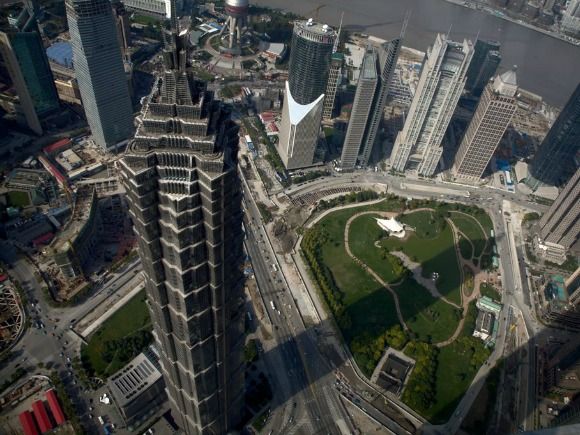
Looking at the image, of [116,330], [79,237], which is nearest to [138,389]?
[116,330]

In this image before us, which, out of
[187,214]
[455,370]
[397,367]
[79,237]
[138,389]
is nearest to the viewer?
[187,214]

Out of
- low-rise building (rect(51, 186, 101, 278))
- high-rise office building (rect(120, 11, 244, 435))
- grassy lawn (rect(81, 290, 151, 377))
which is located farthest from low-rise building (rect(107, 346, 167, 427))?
low-rise building (rect(51, 186, 101, 278))

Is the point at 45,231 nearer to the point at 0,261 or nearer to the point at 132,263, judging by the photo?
the point at 0,261

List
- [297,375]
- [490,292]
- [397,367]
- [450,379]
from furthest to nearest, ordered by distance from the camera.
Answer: [490,292]
[397,367]
[450,379]
[297,375]

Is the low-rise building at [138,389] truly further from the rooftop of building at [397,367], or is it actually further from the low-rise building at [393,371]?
the rooftop of building at [397,367]

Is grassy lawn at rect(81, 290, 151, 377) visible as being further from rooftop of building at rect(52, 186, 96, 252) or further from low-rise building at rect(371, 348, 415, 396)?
low-rise building at rect(371, 348, 415, 396)

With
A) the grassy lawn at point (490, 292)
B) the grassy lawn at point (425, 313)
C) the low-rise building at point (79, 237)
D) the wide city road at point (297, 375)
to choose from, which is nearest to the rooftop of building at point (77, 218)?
the low-rise building at point (79, 237)

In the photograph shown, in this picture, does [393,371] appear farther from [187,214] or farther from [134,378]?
[187,214]
